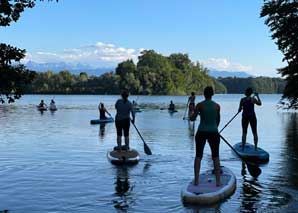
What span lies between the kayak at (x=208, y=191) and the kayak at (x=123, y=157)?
12.5 ft

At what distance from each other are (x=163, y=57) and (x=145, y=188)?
180093 mm

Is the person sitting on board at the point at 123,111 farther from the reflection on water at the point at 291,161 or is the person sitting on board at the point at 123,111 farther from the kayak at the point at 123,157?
the reflection on water at the point at 291,161

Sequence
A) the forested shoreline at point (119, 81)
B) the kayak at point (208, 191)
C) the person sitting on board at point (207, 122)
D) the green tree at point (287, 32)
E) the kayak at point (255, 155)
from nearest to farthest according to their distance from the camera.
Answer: the kayak at point (208, 191) < the person sitting on board at point (207, 122) < the kayak at point (255, 155) < the green tree at point (287, 32) < the forested shoreline at point (119, 81)

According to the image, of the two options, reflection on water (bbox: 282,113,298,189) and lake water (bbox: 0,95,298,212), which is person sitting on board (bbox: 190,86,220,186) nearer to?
lake water (bbox: 0,95,298,212)

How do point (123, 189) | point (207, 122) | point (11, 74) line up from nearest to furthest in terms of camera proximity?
point (11, 74) → point (207, 122) → point (123, 189)

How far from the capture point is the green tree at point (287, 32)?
34.8m

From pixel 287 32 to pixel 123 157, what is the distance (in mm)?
23790

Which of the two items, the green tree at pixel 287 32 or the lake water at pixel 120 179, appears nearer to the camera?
the lake water at pixel 120 179

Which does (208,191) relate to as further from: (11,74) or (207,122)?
(11,74)

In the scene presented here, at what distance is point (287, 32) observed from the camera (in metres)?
35.4

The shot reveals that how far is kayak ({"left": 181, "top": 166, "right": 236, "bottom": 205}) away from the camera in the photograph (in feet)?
32.6

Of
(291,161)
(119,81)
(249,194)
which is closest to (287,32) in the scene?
(291,161)

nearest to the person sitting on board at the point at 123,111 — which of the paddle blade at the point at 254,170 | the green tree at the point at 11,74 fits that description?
the paddle blade at the point at 254,170

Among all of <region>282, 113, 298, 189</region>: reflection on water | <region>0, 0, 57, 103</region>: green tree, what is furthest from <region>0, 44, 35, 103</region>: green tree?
<region>282, 113, 298, 189</region>: reflection on water
